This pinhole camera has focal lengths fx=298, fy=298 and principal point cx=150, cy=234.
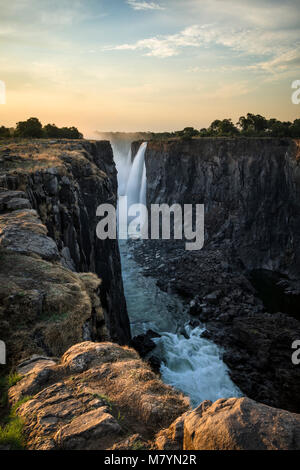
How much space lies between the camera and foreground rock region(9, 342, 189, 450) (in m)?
3.72

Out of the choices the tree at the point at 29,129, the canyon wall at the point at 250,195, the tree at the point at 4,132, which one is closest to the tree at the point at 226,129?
the canyon wall at the point at 250,195

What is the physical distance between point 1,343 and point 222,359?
1797 cm

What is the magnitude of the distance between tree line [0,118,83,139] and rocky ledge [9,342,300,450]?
116 feet

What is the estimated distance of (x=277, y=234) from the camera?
40.8 meters

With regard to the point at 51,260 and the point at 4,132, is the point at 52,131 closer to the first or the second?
the point at 4,132

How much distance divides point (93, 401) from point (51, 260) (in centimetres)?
531

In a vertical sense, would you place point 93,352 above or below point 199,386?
above

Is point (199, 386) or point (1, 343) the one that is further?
point (199, 386)

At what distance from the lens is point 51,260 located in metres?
8.97

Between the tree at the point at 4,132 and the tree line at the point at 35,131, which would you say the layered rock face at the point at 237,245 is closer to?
the tree line at the point at 35,131

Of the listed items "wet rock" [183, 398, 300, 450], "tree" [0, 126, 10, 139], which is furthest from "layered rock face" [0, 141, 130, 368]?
"tree" [0, 126, 10, 139]

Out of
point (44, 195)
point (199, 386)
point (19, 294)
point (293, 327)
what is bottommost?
point (199, 386)
